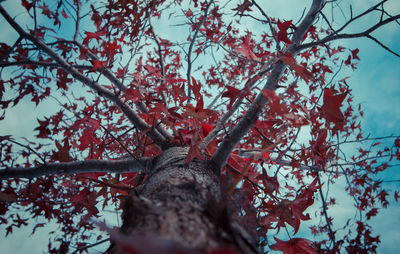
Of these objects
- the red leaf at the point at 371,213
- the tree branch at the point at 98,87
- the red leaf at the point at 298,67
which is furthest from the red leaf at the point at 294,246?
the red leaf at the point at 371,213

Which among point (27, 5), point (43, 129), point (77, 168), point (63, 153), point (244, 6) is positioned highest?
point (27, 5)

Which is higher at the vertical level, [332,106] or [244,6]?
[244,6]

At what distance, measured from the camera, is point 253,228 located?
0.68 metres

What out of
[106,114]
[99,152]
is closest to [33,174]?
[99,152]

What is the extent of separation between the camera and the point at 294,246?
1.12m

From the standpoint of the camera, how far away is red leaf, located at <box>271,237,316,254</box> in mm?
1097

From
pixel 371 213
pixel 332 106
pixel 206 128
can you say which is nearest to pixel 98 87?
pixel 206 128

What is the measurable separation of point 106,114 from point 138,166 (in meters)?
2.34

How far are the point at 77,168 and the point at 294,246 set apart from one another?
147cm

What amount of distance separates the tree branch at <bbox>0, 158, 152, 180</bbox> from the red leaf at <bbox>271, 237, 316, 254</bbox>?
3.19 feet

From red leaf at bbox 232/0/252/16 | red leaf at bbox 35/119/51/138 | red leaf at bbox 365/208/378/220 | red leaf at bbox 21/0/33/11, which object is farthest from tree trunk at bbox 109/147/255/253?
red leaf at bbox 365/208/378/220

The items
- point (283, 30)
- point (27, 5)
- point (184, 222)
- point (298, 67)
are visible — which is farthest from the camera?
point (27, 5)

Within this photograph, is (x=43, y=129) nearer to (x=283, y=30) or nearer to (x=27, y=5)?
(x=27, y=5)

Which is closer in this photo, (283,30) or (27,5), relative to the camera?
(283,30)
